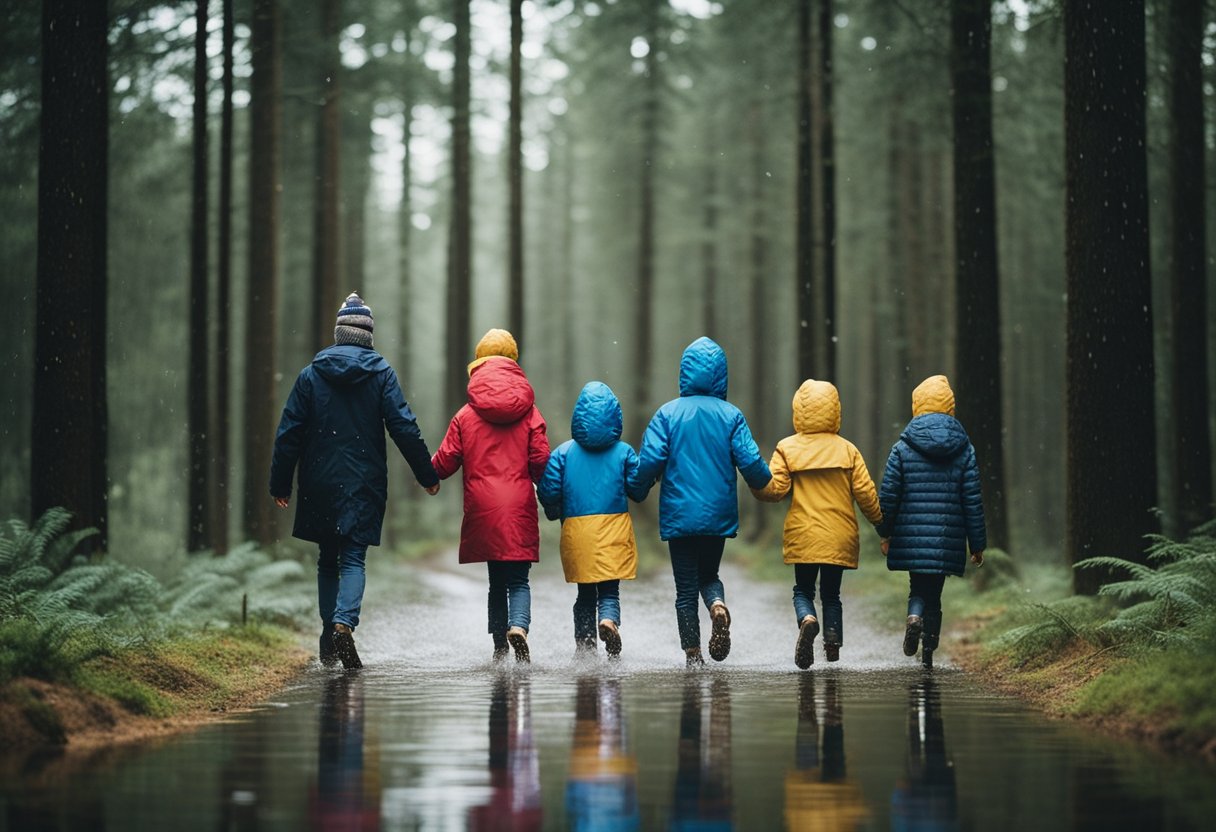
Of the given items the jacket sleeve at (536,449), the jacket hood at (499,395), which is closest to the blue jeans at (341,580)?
the jacket hood at (499,395)

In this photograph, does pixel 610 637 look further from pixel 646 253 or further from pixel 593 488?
pixel 646 253

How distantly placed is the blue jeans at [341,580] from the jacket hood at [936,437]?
13.6ft

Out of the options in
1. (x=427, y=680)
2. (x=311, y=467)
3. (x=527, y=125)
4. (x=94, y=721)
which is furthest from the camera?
(x=527, y=125)

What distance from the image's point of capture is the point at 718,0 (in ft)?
116

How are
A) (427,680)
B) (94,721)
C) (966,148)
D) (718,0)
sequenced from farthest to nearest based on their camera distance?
(718,0), (966,148), (427,680), (94,721)

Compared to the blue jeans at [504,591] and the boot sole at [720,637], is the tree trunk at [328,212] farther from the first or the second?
the boot sole at [720,637]

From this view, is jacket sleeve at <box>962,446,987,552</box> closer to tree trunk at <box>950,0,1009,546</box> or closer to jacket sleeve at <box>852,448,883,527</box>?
jacket sleeve at <box>852,448,883,527</box>

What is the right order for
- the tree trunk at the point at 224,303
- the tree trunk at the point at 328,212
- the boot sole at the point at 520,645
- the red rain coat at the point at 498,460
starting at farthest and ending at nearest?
the tree trunk at the point at 328,212
the tree trunk at the point at 224,303
the red rain coat at the point at 498,460
the boot sole at the point at 520,645

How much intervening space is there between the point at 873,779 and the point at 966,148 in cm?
1326

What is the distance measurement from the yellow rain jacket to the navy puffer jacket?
0.21 m

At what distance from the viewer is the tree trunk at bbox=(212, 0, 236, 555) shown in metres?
20.6

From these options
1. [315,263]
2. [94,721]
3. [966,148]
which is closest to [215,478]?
[315,263]

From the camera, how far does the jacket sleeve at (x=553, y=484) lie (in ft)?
39.8

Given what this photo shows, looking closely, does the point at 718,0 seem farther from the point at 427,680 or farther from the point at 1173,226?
the point at 427,680
